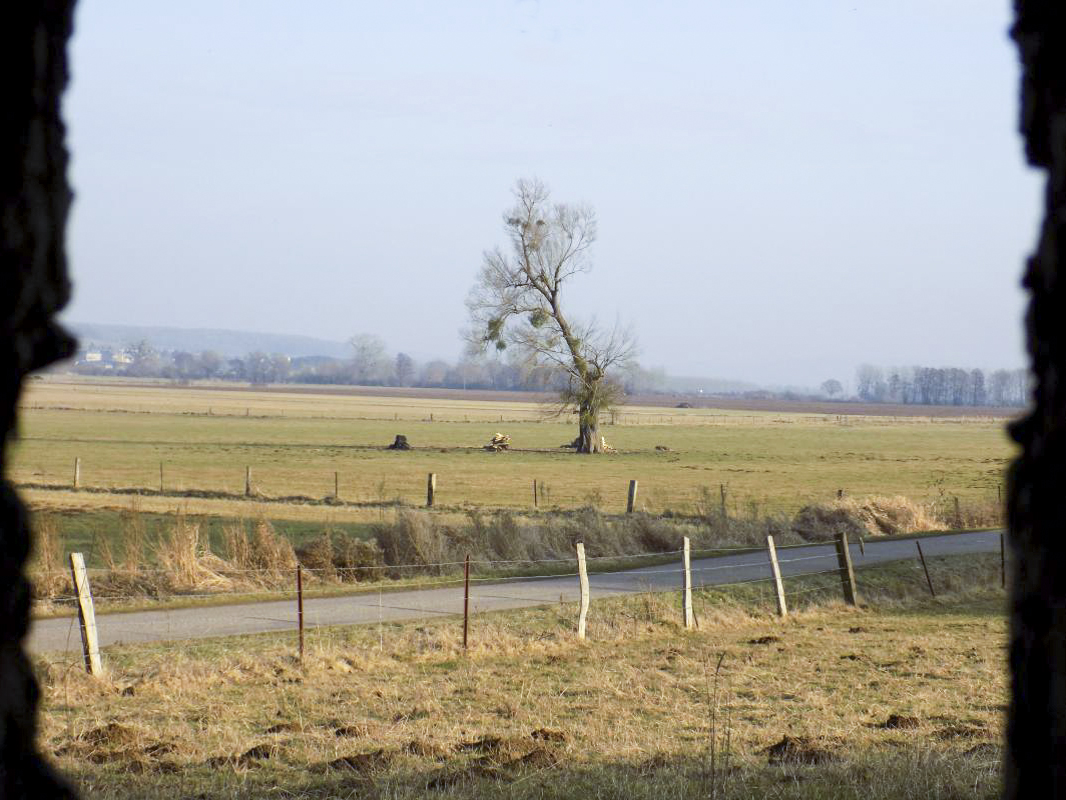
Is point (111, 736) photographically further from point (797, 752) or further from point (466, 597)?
point (466, 597)

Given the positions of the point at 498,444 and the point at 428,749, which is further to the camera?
the point at 498,444

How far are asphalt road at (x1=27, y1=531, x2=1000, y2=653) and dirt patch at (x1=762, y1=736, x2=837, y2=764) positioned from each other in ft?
26.4

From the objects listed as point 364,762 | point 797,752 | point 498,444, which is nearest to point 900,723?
point 797,752

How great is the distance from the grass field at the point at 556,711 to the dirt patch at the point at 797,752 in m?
0.02

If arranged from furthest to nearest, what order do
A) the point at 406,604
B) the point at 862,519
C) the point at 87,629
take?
the point at 862,519
the point at 406,604
the point at 87,629

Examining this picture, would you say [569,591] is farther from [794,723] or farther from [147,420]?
[147,420]

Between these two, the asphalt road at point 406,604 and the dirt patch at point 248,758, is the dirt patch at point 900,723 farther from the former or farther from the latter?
the asphalt road at point 406,604

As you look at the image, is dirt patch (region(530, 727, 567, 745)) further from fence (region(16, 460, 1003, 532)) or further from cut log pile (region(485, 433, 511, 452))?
cut log pile (region(485, 433, 511, 452))

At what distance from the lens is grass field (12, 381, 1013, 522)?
1633 inches

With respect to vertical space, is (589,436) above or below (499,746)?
below

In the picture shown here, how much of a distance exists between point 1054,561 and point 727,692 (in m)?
11.6

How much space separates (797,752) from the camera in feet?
28.5

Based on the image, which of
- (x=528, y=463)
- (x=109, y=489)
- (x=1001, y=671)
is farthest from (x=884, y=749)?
(x=528, y=463)

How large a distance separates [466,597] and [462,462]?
49.2 metres
